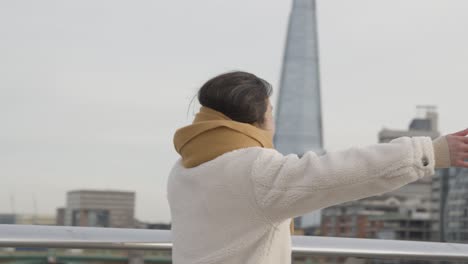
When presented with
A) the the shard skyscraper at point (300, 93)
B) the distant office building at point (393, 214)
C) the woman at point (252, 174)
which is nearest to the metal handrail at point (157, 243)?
the woman at point (252, 174)

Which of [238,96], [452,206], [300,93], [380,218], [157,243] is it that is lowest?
[157,243]

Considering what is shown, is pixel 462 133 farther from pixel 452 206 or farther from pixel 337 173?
pixel 452 206

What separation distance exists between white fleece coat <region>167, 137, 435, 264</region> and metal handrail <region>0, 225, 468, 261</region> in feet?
3.41

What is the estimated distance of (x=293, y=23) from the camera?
7600 centimetres

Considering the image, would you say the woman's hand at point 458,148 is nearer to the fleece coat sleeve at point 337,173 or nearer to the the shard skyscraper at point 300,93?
the fleece coat sleeve at point 337,173

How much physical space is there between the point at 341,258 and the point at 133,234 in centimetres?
74

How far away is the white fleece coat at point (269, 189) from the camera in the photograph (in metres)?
1.60

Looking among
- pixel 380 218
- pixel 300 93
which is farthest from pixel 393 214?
pixel 300 93

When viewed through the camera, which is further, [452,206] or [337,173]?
[452,206]

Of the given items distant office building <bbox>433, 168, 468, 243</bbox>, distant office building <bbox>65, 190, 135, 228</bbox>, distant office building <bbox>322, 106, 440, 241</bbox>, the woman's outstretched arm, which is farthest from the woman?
distant office building <bbox>322, 106, 440, 241</bbox>

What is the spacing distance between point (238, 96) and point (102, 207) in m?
72.4

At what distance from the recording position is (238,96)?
5.66ft

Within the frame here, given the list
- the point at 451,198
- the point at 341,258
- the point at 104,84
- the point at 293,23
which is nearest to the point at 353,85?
the point at 293,23

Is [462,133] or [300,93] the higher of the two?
[300,93]
